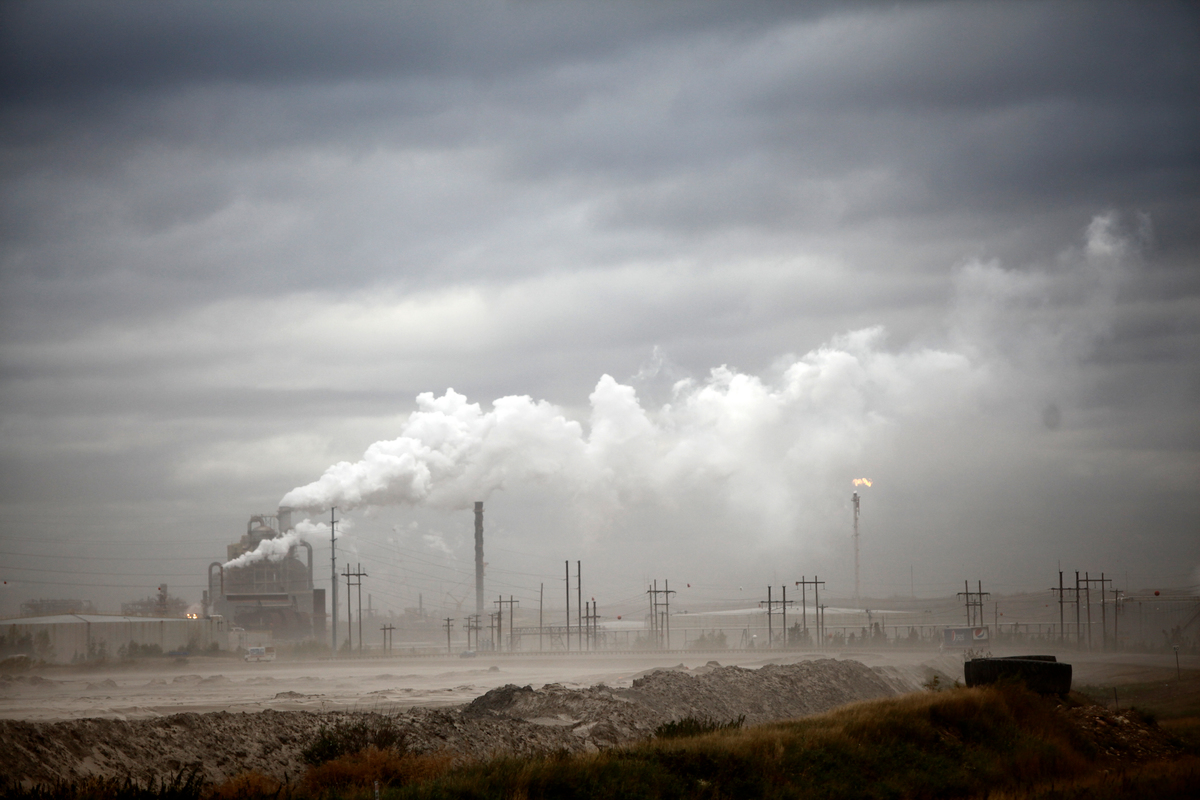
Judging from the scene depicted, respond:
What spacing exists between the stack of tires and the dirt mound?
7.67 metres

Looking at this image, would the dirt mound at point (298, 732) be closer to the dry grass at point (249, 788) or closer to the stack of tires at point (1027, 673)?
the dry grass at point (249, 788)

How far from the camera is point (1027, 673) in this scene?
30.3 m

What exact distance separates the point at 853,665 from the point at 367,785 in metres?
34.6

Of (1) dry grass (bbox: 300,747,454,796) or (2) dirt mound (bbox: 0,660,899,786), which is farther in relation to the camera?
(2) dirt mound (bbox: 0,660,899,786)

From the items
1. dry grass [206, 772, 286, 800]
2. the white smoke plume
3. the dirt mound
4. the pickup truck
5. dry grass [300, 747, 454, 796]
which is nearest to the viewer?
dry grass [206, 772, 286, 800]

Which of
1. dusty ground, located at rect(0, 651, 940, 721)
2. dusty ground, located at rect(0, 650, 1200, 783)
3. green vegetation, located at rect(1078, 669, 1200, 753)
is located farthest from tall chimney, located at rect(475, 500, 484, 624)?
green vegetation, located at rect(1078, 669, 1200, 753)

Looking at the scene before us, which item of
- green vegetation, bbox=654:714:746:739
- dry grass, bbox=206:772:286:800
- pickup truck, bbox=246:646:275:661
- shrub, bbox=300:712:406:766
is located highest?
dry grass, bbox=206:772:286:800

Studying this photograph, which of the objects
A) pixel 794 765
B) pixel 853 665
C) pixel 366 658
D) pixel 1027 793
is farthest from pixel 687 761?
pixel 366 658

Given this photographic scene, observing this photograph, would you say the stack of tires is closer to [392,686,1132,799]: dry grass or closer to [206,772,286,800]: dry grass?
[392,686,1132,799]: dry grass

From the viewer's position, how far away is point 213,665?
9894 cm

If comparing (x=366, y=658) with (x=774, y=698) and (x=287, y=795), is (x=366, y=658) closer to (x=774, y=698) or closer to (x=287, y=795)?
(x=774, y=698)

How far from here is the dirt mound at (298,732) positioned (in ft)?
73.4

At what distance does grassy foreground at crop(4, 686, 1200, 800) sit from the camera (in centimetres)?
1839

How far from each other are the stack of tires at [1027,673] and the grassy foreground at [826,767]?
1676 millimetres
